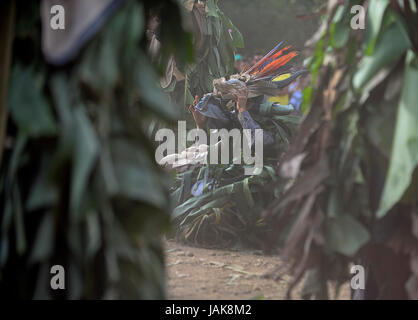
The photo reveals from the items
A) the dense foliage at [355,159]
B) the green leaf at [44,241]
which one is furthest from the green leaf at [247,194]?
the green leaf at [44,241]

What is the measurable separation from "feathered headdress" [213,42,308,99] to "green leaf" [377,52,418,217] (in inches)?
104

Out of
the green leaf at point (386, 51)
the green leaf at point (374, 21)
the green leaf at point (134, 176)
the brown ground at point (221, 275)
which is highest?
the green leaf at point (374, 21)

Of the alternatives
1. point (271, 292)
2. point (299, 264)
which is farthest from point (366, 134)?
point (271, 292)

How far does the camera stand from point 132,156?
125 centimetres

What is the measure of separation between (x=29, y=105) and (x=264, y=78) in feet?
10.3

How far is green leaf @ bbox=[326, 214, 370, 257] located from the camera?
5.09 feet

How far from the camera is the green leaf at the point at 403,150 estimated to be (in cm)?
139

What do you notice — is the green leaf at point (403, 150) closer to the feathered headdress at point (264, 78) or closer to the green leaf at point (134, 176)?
the green leaf at point (134, 176)

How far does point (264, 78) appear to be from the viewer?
13.9 feet

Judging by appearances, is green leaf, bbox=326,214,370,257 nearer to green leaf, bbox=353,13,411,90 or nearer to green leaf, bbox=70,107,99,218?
green leaf, bbox=353,13,411,90

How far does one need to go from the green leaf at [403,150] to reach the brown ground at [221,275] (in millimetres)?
757

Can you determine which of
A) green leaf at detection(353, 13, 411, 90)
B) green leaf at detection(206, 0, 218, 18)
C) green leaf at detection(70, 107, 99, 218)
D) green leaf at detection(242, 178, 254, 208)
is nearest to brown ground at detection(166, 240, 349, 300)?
green leaf at detection(242, 178, 254, 208)

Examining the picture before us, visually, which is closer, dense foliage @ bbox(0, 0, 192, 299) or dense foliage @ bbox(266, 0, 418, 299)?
dense foliage @ bbox(0, 0, 192, 299)
